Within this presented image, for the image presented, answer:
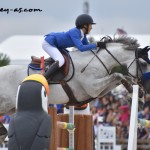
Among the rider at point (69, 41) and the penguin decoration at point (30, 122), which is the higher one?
the rider at point (69, 41)

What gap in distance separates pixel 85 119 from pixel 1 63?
9184 mm

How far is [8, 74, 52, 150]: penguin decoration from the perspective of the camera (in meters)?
5.96

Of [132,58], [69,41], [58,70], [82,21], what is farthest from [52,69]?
[132,58]

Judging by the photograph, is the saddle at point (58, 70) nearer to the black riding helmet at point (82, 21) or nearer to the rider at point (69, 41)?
the rider at point (69, 41)

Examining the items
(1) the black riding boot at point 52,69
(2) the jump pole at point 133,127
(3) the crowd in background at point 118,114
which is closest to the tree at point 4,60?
(3) the crowd in background at point 118,114

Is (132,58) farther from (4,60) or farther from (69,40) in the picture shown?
(4,60)

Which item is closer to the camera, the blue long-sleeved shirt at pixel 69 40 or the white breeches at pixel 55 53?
the blue long-sleeved shirt at pixel 69 40

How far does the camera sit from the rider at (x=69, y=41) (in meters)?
9.20

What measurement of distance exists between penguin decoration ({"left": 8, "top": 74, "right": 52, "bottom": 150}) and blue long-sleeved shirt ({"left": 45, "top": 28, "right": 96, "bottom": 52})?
115 inches

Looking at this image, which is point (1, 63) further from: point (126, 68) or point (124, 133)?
point (126, 68)

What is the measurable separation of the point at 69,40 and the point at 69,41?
0.02m

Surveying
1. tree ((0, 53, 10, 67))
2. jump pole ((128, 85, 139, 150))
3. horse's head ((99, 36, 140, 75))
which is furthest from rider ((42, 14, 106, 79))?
tree ((0, 53, 10, 67))

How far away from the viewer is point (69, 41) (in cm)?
934

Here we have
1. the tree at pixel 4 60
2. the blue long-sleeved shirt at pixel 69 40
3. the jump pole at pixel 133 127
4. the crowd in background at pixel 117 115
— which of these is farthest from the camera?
the tree at pixel 4 60
